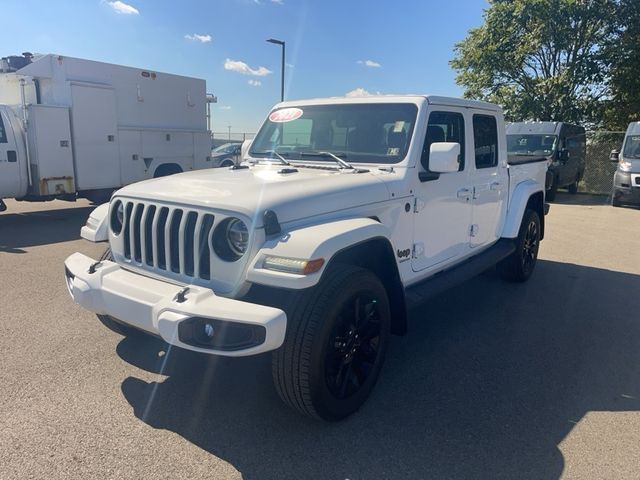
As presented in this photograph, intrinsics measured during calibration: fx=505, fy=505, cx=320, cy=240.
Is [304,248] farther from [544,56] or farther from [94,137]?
[544,56]

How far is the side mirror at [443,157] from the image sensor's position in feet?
12.0

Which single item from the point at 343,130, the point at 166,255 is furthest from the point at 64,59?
the point at 166,255

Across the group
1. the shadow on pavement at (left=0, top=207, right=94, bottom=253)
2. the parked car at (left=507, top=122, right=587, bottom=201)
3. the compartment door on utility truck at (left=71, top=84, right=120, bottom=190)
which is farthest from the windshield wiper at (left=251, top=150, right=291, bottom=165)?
the parked car at (left=507, top=122, right=587, bottom=201)

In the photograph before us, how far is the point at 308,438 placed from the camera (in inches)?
116

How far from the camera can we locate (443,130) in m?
4.27

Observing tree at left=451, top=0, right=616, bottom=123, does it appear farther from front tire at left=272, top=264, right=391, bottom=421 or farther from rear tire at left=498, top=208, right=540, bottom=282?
front tire at left=272, top=264, right=391, bottom=421

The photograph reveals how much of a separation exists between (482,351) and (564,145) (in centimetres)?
1326

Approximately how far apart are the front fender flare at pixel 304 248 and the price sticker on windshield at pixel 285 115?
1.90 meters

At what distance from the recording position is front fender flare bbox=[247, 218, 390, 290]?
2.61 m

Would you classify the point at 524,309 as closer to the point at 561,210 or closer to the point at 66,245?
the point at 66,245

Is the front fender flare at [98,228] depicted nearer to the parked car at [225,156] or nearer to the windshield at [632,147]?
the windshield at [632,147]

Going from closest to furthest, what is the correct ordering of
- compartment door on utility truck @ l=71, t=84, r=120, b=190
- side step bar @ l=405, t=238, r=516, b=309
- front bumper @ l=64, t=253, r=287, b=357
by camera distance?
1. front bumper @ l=64, t=253, r=287, b=357
2. side step bar @ l=405, t=238, r=516, b=309
3. compartment door on utility truck @ l=71, t=84, r=120, b=190

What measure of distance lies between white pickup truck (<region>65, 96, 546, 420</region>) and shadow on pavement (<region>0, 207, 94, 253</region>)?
4912 mm

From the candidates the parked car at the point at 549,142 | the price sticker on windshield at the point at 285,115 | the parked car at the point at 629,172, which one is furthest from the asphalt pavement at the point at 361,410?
the parked car at the point at 549,142
